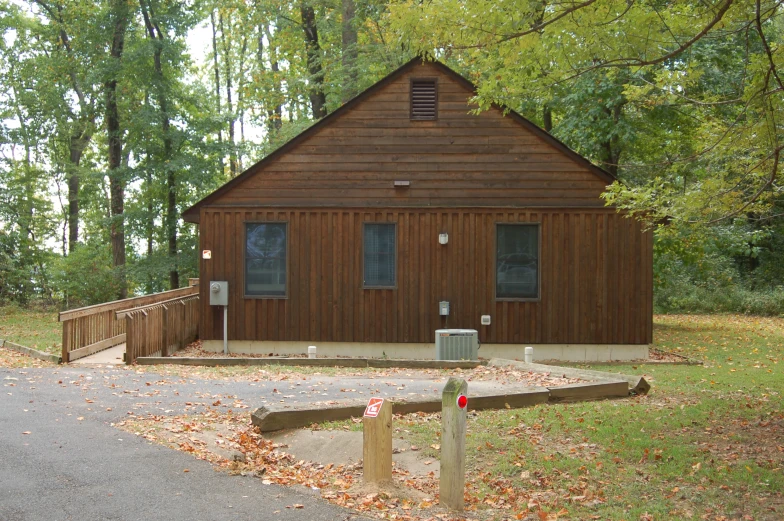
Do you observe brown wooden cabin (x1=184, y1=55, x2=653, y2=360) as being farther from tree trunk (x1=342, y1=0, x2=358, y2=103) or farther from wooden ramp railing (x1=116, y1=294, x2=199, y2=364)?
tree trunk (x1=342, y1=0, x2=358, y2=103)

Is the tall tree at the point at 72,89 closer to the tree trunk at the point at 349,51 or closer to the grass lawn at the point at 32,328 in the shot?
the grass lawn at the point at 32,328

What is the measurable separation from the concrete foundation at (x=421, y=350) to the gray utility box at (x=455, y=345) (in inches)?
59.6

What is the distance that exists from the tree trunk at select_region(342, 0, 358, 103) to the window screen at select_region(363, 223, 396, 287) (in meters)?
8.46

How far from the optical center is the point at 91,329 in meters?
15.5

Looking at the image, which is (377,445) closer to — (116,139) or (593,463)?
(593,463)

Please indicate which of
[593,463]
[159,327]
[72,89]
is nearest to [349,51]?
[159,327]

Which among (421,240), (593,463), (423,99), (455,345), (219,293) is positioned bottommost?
(593,463)

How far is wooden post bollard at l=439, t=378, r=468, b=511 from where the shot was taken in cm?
604

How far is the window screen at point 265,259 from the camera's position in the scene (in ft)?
52.9

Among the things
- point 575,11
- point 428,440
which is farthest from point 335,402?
point 575,11

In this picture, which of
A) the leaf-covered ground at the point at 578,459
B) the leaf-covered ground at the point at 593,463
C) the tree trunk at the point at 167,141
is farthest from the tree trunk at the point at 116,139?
the leaf-covered ground at the point at 593,463

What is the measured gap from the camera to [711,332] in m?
21.8

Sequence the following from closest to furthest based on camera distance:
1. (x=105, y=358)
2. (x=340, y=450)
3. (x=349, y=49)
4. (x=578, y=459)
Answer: (x=578, y=459) → (x=340, y=450) → (x=105, y=358) → (x=349, y=49)

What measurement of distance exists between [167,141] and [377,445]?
855 inches
